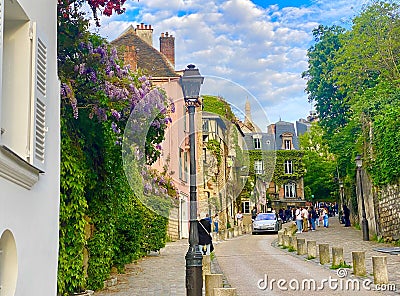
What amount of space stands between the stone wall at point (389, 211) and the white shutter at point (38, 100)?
1762 centimetres

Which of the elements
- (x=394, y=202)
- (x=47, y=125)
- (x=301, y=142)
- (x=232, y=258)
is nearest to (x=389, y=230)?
(x=394, y=202)

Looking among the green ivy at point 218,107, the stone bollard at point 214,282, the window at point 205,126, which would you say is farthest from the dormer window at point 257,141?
the stone bollard at point 214,282

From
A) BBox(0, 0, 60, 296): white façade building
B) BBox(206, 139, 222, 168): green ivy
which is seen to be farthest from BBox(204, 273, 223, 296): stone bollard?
BBox(0, 0, 60, 296): white façade building

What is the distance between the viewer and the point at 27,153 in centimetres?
524

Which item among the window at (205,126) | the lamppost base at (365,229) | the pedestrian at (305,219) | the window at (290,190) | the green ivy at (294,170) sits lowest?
the lamppost base at (365,229)

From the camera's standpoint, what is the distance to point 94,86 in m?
9.76

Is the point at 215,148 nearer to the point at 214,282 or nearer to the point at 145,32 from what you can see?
the point at 214,282

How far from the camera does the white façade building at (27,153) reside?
15.8 ft

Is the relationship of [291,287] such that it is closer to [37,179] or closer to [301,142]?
[37,179]

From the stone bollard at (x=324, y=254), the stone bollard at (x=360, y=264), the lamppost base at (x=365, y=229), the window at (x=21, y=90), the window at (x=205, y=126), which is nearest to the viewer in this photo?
the window at (x=21, y=90)

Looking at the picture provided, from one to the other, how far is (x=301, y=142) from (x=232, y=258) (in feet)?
180

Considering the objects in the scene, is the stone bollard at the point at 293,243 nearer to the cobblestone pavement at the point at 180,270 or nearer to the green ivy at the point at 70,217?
the cobblestone pavement at the point at 180,270

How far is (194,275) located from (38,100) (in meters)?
4.14

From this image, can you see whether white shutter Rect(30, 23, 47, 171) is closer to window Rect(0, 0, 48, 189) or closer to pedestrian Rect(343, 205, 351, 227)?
window Rect(0, 0, 48, 189)
